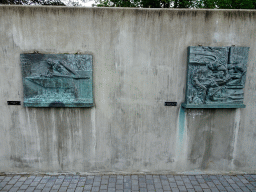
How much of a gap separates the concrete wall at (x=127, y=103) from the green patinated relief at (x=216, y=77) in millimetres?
169

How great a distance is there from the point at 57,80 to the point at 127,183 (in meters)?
2.57

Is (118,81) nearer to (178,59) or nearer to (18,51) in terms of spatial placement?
(178,59)

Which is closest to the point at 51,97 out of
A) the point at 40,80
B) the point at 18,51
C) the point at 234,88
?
the point at 40,80

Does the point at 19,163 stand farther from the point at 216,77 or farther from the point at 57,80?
the point at 216,77

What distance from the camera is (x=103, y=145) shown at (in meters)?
3.70

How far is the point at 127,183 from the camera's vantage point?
3471mm

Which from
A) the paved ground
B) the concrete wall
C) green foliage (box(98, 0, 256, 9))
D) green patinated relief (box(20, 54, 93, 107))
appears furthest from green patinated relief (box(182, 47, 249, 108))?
green foliage (box(98, 0, 256, 9))

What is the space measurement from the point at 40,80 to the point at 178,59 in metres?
2.84

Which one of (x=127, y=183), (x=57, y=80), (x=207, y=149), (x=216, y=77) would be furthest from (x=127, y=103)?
(x=207, y=149)

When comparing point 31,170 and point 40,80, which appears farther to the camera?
point 31,170

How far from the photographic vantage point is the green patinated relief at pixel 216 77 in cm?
337

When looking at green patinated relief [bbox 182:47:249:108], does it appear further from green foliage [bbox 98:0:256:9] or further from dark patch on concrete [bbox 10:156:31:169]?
green foliage [bbox 98:0:256:9]

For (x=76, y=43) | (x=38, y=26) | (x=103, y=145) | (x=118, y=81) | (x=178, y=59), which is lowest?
(x=103, y=145)

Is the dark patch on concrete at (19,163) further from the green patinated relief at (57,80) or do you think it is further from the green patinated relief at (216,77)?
the green patinated relief at (216,77)
